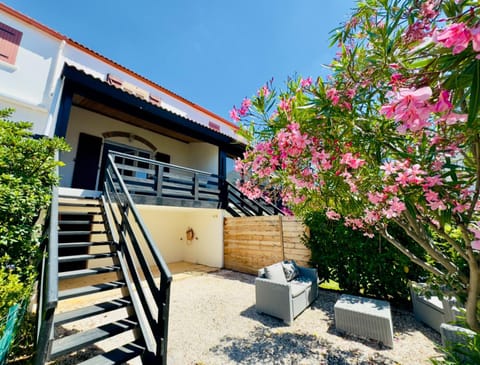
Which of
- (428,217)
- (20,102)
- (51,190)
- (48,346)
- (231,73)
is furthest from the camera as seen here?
(231,73)

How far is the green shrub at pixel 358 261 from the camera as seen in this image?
4.34m

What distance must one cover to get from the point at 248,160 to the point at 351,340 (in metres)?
3.30

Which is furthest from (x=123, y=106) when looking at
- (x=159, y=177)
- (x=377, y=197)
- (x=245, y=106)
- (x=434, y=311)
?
(x=434, y=311)

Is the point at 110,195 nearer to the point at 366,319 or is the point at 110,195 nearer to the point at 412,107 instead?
A: the point at 412,107

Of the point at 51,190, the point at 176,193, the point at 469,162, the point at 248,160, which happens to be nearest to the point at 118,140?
the point at 176,193

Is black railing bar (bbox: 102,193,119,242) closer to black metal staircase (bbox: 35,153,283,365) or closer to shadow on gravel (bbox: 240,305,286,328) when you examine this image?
black metal staircase (bbox: 35,153,283,365)

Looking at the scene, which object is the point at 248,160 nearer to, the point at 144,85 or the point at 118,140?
the point at 118,140

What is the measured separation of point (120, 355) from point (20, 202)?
6.90ft

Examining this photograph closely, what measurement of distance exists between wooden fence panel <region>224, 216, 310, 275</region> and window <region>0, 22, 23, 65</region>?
26.1ft

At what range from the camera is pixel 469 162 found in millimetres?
1637

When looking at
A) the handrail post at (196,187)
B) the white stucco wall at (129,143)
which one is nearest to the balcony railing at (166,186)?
the handrail post at (196,187)

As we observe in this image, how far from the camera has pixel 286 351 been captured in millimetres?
2973

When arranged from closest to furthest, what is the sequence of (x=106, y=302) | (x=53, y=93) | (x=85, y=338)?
(x=85, y=338) → (x=106, y=302) → (x=53, y=93)

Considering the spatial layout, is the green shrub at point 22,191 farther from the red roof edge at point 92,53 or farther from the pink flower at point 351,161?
the pink flower at point 351,161
